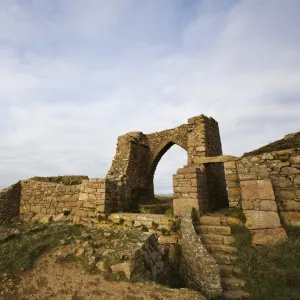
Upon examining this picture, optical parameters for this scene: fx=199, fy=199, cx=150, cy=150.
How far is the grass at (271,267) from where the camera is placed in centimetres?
364

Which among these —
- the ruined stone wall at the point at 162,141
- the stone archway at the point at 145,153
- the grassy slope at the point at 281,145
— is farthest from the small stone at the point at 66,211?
the grassy slope at the point at 281,145

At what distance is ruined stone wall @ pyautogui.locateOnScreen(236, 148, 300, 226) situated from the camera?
593 centimetres

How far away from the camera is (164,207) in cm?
980

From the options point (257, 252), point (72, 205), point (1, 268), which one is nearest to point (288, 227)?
point (257, 252)

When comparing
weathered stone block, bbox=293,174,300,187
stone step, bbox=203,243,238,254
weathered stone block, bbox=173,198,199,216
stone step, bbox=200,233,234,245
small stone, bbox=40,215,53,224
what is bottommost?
stone step, bbox=203,243,238,254

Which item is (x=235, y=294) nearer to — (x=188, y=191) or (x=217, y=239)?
(x=217, y=239)

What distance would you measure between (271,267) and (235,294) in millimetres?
1146

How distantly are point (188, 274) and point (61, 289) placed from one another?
287 cm

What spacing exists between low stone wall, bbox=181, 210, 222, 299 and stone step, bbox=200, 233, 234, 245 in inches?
24.3

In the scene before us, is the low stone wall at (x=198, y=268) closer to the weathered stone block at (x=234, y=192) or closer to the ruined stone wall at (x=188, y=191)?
the ruined stone wall at (x=188, y=191)

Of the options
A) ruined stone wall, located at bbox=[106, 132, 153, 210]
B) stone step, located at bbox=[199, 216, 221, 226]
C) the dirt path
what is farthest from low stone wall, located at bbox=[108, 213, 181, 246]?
the dirt path

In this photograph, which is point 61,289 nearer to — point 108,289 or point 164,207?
point 108,289

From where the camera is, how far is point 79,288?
2844 mm

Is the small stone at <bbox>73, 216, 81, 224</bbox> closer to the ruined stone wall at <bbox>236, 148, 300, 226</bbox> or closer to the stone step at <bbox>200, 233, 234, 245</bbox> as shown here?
the stone step at <bbox>200, 233, 234, 245</bbox>
